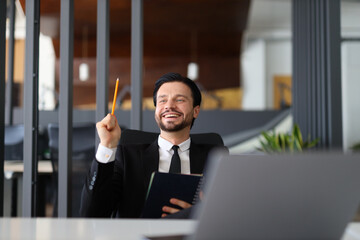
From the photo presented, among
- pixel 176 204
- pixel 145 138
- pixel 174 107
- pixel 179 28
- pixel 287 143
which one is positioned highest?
pixel 179 28

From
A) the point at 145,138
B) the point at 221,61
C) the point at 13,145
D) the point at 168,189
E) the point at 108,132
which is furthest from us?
the point at 221,61

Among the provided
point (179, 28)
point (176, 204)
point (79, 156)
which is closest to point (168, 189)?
point (176, 204)

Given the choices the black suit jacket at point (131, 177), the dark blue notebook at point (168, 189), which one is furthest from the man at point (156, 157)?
the dark blue notebook at point (168, 189)

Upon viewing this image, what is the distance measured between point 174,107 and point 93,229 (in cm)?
83

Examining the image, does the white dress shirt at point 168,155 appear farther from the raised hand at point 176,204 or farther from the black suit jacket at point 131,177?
the raised hand at point 176,204

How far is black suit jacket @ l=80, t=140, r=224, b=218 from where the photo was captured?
1655 millimetres

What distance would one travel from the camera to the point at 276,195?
30.4 inches

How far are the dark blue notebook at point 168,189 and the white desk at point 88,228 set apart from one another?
7.4 inches

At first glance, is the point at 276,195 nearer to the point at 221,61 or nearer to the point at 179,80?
the point at 179,80

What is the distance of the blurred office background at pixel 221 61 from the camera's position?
17.5ft

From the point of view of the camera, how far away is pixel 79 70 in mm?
7559

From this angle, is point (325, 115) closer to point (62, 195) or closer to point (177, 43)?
point (62, 195)

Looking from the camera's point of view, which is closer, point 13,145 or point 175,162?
point 175,162

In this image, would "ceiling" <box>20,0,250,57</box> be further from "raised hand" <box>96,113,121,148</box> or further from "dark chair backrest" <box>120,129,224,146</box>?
"raised hand" <box>96,113,121,148</box>
